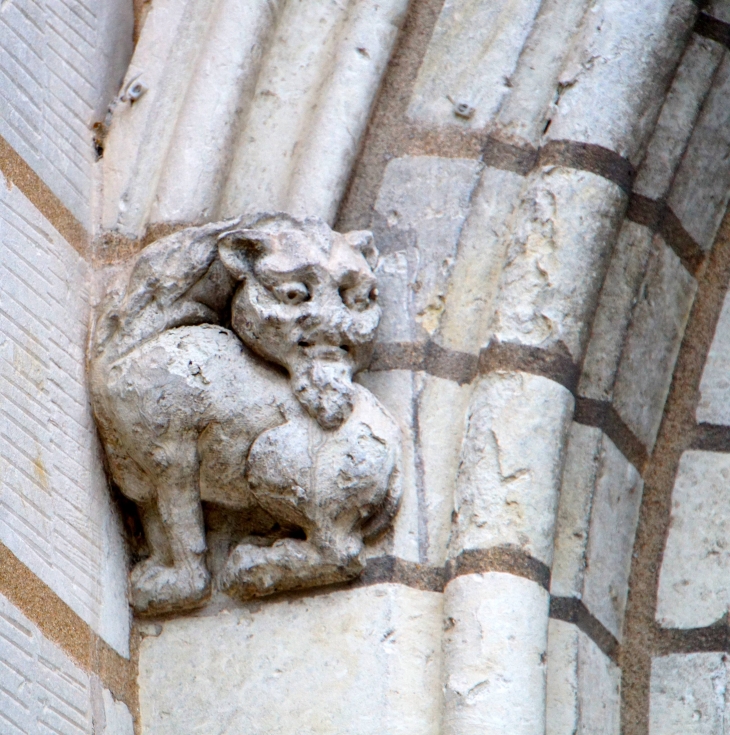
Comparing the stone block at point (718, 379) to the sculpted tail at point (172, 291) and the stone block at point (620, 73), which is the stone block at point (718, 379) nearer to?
the stone block at point (620, 73)

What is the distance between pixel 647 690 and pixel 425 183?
69 centimetres

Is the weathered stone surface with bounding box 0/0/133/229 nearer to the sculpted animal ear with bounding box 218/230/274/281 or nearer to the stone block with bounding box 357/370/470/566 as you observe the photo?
the sculpted animal ear with bounding box 218/230/274/281

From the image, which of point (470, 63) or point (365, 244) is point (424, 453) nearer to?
point (365, 244)

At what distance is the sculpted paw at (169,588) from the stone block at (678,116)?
74 cm

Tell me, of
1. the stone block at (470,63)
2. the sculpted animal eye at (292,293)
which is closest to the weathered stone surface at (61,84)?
the sculpted animal eye at (292,293)

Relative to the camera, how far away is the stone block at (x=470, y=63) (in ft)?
5.91

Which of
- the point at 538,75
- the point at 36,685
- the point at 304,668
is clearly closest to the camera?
the point at 36,685

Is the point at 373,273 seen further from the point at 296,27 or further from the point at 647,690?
the point at 647,690

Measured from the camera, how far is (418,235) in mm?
1757

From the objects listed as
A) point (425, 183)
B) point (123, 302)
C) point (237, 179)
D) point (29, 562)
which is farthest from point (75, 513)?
point (425, 183)

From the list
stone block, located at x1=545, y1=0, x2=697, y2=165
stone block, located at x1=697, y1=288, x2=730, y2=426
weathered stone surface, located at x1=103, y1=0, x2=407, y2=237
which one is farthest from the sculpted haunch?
stone block, located at x1=697, y1=288, x2=730, y2=426

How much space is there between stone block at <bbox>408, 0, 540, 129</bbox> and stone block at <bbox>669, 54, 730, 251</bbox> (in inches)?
10.5

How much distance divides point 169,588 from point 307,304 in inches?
14.8

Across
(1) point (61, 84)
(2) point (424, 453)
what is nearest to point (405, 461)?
(2) point (424, 453)
